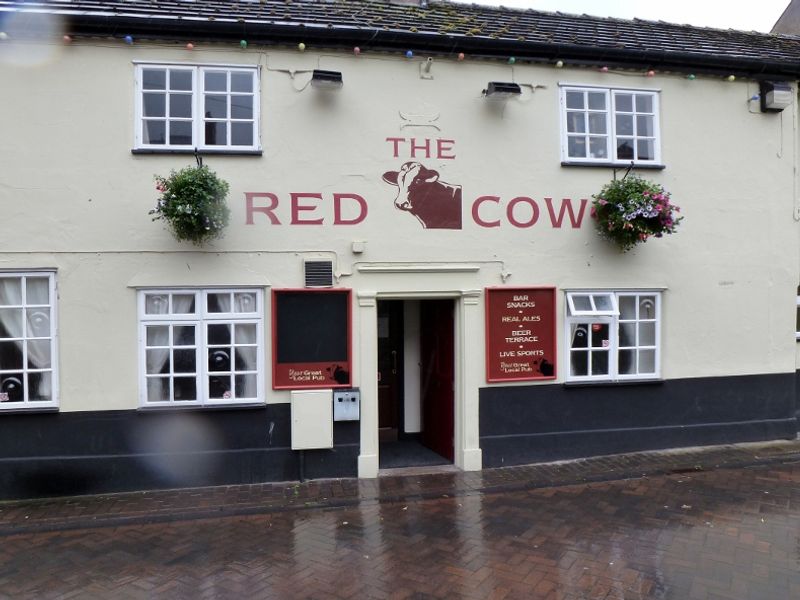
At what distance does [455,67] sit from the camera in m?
7.99

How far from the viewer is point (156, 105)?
7.33 m

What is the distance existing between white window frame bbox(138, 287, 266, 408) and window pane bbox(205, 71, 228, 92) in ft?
7.96

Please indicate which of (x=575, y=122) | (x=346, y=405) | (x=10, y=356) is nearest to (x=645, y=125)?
(x=575, y=122)

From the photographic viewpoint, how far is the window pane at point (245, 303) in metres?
7.45

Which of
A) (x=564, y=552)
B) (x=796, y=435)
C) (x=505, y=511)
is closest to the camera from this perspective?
(x=564, y=552)

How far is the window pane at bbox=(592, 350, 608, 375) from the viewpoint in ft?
27.6

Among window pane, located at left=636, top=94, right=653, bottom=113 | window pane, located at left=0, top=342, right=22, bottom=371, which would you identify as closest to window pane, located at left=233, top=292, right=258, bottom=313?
window pane, located at left=0, top=342, right=22, bottom=371

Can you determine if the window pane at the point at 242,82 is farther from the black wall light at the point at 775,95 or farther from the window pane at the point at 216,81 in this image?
the black wall light at the point at 775,95

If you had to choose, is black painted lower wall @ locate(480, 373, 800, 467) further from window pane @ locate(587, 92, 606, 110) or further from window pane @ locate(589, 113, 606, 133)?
window pane @ locate(587, 92, 606, 110)

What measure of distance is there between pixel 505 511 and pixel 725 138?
6.20 meters

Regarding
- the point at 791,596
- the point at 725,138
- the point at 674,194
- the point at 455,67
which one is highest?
the point at 455,67

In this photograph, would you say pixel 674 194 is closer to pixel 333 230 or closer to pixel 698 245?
pixel 698 245

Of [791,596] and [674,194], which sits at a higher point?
[674,194]

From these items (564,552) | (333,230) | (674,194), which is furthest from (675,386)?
(333,230)
